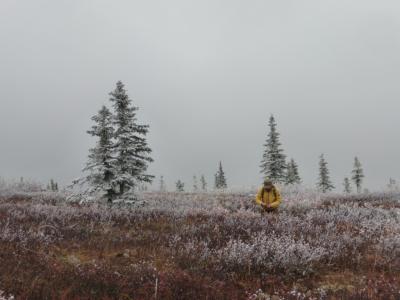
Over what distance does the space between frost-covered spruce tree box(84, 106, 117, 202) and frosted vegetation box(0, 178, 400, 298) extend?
3362mm

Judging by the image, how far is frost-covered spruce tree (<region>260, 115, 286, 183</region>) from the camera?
53.4m

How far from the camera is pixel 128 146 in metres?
16.9

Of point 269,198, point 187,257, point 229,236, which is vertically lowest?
point 187,257

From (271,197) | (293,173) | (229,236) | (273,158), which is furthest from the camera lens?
(293,173)

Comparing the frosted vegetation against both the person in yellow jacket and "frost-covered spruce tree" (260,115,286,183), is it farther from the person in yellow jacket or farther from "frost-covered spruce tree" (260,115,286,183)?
"frost-covered spruce tree" (260,115,286,183)

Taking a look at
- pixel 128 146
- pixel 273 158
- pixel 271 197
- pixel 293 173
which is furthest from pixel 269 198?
pixel 293 173

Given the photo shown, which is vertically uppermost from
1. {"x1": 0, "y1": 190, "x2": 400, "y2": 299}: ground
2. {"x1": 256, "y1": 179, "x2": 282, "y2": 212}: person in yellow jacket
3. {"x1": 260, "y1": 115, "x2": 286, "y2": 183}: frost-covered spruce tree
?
{"x1": 260, "y1": 115, "x2": 286, "y2": 183}: frost-covered spruce tree

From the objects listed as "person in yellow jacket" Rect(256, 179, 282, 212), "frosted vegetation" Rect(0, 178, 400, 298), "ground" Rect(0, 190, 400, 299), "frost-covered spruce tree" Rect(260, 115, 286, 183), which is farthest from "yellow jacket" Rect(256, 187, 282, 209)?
"frost-covered spruce tree" Rect(260, 115, 286, 183)

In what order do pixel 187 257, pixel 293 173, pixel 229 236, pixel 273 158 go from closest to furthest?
pixel 187 257
pixel 229 236
pixel 273 158
pixel 293 173

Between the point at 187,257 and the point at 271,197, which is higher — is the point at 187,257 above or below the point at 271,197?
below

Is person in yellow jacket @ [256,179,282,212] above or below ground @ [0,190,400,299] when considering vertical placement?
above

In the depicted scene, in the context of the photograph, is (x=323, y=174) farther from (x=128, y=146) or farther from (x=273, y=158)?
(x=128, y=146)

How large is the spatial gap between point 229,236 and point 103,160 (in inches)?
324

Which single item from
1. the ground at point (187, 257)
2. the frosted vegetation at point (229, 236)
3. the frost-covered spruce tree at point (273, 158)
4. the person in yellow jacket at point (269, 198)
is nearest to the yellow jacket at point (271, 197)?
the person in yellow jacket at point (269, 198)
